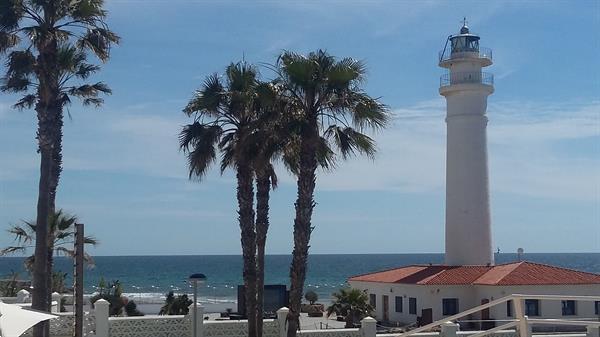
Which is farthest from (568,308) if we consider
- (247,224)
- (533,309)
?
(247,224)

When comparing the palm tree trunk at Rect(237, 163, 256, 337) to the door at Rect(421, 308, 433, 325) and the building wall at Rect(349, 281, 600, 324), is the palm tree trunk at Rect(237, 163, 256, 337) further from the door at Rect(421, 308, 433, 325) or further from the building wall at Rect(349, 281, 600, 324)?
the building wall at Rect(349, 281, 600, 324)

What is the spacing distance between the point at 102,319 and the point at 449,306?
16586 millimetres

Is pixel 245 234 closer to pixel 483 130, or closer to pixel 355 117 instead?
pixel 355 117

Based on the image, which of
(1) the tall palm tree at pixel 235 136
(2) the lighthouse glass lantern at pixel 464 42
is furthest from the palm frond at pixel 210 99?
(2) the lighthouse glass lantern at pixel 464 42

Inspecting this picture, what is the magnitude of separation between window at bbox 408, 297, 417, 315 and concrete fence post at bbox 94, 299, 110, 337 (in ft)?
51.5

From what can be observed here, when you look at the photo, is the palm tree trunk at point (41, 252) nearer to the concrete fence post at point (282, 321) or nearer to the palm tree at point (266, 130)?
the palm tree at point (266, 130)

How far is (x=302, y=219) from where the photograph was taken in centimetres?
2077

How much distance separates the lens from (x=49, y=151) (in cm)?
1988

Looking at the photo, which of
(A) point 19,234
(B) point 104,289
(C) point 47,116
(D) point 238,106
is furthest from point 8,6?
(B) point 104,289

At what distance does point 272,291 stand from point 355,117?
50.2ft

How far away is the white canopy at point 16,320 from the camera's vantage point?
13.6 metres

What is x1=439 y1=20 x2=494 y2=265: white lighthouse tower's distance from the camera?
123 feet

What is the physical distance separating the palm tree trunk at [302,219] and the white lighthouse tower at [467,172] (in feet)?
59.5

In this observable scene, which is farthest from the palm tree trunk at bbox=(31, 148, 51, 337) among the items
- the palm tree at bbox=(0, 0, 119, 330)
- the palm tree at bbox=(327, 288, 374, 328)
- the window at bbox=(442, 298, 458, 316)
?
the window at bbox=(442, 298, 458, 316)
